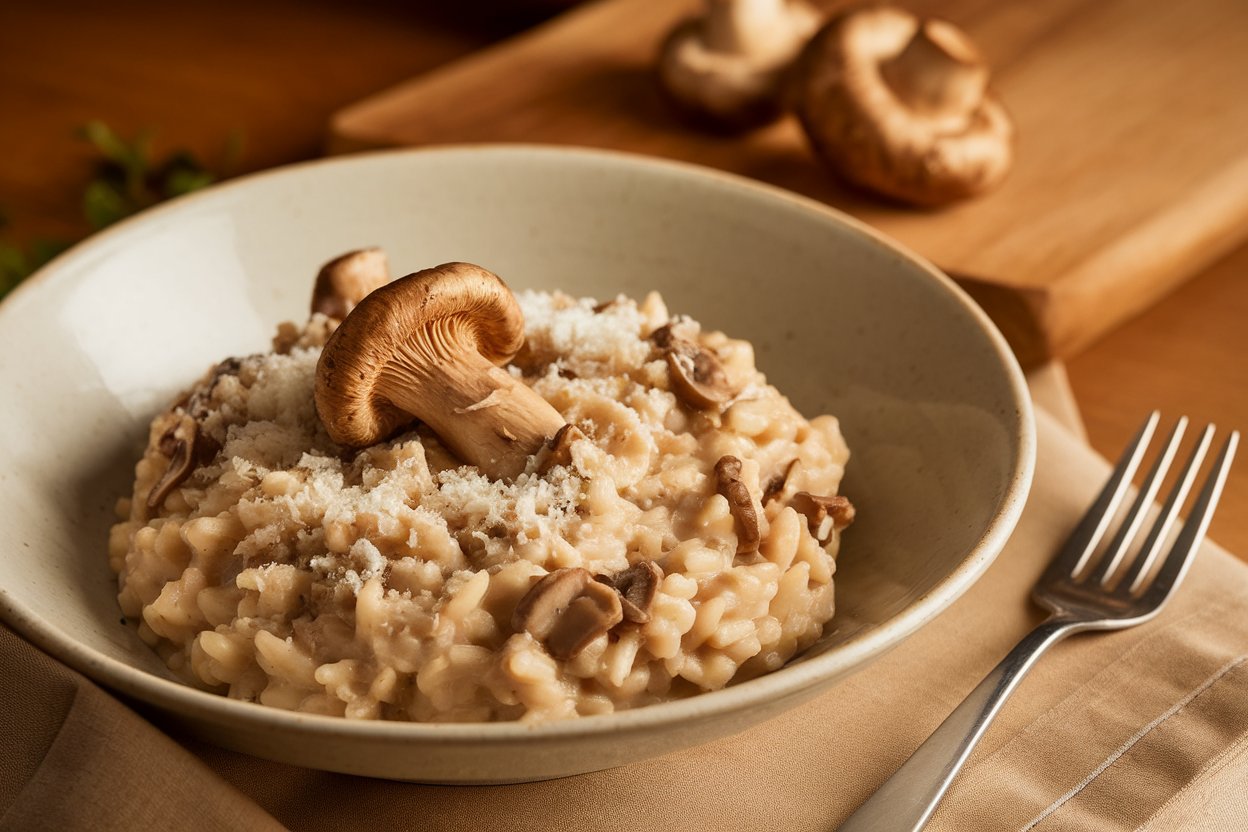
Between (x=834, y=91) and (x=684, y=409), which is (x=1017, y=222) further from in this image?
(x=684, y=409)

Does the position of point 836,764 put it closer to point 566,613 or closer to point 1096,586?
point 566,613

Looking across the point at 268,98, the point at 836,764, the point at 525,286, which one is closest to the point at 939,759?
the point at 836,764

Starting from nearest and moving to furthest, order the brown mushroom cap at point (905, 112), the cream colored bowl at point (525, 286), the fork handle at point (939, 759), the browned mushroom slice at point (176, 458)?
1. the cream colored bowl at point (525, 286)
2. the fork handle at point (939, 759)
3. the browned mushroom slice at point (176, 458)
4. the brown mushroom cap at point (905, 112)

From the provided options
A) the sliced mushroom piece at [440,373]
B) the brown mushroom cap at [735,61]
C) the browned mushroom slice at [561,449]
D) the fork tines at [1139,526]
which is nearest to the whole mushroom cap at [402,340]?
the sliced mushroom piece at [440,373]

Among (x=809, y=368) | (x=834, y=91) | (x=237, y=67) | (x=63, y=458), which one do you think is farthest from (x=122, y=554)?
(x=237, y=67)

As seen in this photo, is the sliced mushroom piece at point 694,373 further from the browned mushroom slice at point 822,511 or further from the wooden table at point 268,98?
the wooden table at point 268,98

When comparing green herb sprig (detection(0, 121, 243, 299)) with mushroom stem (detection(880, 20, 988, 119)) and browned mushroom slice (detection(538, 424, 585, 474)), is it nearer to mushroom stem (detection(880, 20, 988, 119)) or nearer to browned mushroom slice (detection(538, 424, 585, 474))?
mushroom stem (detection(880, 20, 988, 119))
